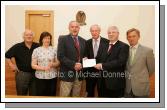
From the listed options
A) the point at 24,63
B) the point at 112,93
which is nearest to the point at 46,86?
the point at 24,63

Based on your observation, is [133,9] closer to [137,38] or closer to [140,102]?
[137,38]

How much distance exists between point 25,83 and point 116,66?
981mm

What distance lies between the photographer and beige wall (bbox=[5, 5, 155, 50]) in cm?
285

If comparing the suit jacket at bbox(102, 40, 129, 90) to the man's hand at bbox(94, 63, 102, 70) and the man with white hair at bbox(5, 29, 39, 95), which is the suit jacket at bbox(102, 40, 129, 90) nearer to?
the man's hand at bbox(94, 63, 102, 70)

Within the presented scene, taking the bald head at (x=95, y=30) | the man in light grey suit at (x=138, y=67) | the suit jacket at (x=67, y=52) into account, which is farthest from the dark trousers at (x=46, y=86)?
the man in light grey suit at (x=138, y=67)

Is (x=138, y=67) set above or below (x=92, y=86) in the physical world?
above

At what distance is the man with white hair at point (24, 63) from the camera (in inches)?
113

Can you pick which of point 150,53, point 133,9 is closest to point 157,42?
point 150,53

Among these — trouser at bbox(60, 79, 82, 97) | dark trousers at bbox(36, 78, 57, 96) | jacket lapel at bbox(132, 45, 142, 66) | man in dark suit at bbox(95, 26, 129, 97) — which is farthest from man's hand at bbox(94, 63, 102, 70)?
dark trousers at bbox(36, 78, 57, 96)

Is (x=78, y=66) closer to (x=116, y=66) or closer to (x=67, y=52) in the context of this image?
(x=67, y=52)

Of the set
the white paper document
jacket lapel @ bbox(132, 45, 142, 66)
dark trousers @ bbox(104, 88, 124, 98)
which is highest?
jacket lapel @ bbox(132, 45, 142, 66)

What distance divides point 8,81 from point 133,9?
5.00 feet

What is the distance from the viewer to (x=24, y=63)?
288 cm

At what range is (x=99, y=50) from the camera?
9.42ft
